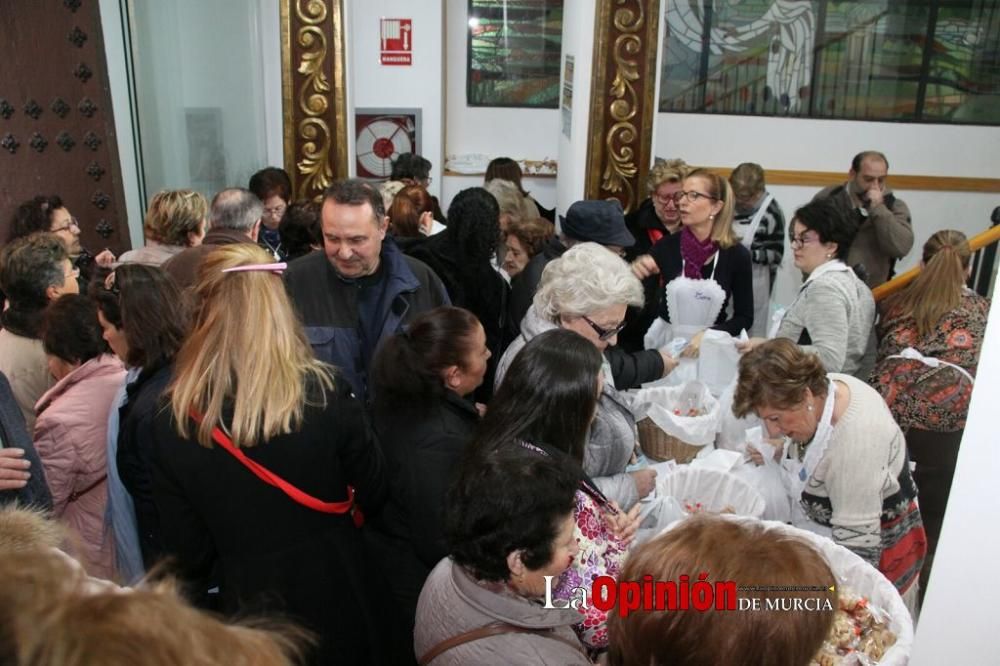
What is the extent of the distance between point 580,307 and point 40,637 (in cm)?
222

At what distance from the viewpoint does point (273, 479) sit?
2012 millimetres

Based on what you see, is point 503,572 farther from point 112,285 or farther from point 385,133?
point 385,133

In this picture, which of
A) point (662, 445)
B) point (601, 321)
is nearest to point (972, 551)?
point (601, 321)

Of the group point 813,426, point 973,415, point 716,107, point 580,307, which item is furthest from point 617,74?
point 973,415

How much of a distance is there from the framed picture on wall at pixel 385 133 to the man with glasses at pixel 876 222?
313 cm

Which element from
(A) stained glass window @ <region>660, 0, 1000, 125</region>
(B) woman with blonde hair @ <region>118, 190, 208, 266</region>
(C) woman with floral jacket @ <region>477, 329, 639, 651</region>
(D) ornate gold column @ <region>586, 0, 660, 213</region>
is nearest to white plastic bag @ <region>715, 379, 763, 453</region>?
(C) woman with floral jacket @ <region>477, 329, 639, 651</region>

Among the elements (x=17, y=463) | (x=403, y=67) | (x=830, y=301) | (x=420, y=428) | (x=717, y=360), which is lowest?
(x=717, y=360)

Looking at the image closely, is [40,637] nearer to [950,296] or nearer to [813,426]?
[813,426]

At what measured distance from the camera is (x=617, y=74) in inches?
226

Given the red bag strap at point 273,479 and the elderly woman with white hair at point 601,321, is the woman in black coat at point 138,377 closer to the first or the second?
the red bag strap at point 273,479

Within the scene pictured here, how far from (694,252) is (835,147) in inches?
170

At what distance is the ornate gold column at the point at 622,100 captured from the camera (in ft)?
18.6

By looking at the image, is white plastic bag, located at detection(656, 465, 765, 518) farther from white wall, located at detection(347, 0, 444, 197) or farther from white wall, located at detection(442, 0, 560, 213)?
white wall, located at detection(442, 0, 560, 213)

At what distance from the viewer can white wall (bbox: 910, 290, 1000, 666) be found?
1.41 metres
